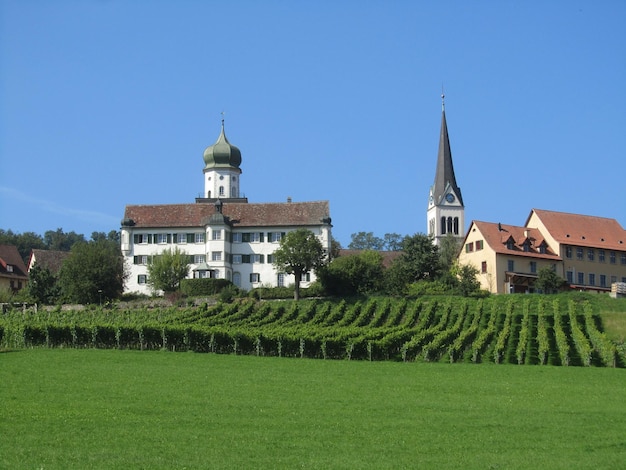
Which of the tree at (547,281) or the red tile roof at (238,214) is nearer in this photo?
the tree at (547,281)

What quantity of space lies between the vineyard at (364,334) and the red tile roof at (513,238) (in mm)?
13820

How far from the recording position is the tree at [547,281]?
88250 mm

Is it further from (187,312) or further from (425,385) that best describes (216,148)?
(425,385)

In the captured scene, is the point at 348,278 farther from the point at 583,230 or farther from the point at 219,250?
the point at 583,230

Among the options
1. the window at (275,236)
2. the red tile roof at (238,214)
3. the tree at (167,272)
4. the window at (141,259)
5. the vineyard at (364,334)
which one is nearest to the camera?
the vineyard at (364,334)

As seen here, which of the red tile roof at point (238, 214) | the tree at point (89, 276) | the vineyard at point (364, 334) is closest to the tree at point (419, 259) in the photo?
Answer: the red tile roof at point (238, 214)

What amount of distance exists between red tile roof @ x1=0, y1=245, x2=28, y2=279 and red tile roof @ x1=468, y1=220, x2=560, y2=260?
2000 inches

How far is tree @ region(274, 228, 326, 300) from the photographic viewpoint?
88.0m

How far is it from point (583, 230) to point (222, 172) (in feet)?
132

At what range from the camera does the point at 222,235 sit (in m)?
98.5

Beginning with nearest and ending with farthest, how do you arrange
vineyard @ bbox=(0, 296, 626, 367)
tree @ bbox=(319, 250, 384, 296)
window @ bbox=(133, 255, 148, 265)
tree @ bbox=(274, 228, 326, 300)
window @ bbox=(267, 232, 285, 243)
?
vineyard @ bbox=(0, 296, 626, 367), tree @ bbox=(319, 250, 384, 296), tree @ bbox=(274, 228, 326, 300), window @ bbox=(133, 255, 148, 265), window @ bbox=(267, 232, 285, 243)

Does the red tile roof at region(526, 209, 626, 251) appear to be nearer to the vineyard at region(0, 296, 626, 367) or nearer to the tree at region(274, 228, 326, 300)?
the vineyard at region(0, 296, 626, 367)

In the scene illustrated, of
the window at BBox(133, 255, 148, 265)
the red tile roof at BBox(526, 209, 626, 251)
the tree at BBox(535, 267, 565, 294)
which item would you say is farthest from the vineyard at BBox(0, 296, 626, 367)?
the window at BBox(133, 255, 148, 265)

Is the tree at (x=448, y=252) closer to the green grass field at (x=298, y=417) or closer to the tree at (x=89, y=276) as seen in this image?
the tree at (x=89, y=276)
